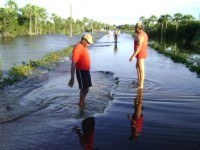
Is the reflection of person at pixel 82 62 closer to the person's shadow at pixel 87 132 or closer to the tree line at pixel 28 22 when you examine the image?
the person's shadow at pixel 87 132

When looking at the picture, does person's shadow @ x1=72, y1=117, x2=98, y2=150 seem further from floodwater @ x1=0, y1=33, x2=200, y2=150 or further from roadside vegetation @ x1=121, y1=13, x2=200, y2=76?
roadside vegetation @ x1=121, y1=13, x2=200, y2=76

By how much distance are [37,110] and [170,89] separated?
14.1 ft

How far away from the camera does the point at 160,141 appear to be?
5.62 m

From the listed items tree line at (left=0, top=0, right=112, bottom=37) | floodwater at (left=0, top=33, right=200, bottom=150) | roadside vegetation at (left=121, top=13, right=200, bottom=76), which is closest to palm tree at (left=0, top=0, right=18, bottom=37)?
tree line at (left=0, top=0, right=112, bottom=37)

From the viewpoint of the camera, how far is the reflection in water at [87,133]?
5.47m

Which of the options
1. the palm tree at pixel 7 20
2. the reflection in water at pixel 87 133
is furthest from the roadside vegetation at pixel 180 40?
the palm tree at pixel 7 20

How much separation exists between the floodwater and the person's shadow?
2 centimetres

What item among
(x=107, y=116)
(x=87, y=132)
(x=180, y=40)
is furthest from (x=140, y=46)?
(x=180, y=40)

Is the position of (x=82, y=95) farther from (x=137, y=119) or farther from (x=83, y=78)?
(x=137, y=119)

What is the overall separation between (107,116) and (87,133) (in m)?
1.25

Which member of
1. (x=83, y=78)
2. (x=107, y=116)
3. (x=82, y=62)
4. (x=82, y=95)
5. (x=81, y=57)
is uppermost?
(x=81, y=57)

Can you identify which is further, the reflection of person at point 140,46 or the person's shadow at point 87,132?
the reflection of person at point 140,46

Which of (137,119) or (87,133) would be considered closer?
(87,133)

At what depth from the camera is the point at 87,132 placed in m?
6.11
